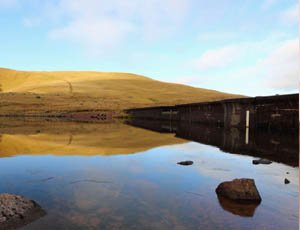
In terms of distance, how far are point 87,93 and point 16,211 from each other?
6949 cm

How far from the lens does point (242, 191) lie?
5.54m

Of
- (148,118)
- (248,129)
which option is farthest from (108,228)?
(148,118)

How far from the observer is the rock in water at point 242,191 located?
18.1 ft

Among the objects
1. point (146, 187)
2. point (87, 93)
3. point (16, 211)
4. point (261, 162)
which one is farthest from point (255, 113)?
point (87, 93)

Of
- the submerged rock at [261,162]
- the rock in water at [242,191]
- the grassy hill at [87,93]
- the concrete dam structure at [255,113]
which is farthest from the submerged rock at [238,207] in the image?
the grassy hill at [87,93]

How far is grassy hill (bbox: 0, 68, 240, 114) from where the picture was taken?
56.8 metres

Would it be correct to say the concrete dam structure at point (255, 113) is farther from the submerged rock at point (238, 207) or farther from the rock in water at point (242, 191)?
the submerged rock at point (238, 207)

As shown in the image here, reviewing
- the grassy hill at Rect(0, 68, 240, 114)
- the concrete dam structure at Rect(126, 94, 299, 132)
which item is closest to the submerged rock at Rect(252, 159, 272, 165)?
the concrete dam structure at Rect(126, 94, 299, 132)

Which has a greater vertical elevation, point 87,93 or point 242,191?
point 87,93

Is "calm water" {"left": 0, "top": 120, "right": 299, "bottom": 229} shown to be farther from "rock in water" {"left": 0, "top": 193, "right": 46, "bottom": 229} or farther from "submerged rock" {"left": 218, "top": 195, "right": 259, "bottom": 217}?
"rock in water" {"left": 0, "top": 193, "right": 46, "bottom": 229}

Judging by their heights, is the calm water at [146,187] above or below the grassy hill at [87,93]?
below

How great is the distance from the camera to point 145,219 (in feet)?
15.2

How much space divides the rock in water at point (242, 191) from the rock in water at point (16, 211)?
2889 millimetres

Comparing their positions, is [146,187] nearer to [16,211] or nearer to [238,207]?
[238,207]
